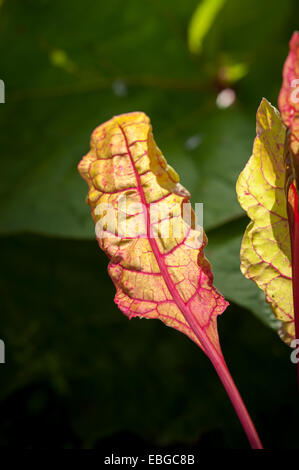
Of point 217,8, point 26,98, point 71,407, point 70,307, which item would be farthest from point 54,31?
point 71,407

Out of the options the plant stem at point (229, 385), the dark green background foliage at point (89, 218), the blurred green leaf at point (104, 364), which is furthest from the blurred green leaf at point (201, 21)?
the plant stem at point (229, 385)

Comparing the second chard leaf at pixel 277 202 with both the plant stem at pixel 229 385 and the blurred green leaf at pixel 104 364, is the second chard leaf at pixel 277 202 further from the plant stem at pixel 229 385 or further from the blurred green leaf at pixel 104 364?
the blurred green leaf at pixel 104 364

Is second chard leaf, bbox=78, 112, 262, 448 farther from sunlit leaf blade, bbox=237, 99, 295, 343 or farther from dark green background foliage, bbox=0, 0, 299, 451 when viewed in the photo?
dark green background foliage, bbox=0, 0, 299, 451

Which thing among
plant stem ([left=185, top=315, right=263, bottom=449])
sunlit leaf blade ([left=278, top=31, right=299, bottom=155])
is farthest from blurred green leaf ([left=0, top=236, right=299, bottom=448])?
sunlit leaf blade ([left=278, top=31, right=299, bottom=155])

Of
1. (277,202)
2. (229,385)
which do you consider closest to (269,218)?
(277,202)

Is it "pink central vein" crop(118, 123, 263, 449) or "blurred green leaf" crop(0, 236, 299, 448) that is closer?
"pink central vein" crop(118, 123, 263, 449)
